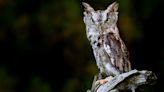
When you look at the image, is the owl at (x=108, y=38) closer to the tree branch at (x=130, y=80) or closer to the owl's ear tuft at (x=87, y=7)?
the owl's ear tuft at (x=87, y=7)

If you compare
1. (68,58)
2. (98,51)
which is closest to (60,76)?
(68,58)

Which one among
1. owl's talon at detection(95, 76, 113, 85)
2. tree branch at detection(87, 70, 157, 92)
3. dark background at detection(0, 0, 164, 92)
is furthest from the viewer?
dark background at detection(0, 0, 164, 92)

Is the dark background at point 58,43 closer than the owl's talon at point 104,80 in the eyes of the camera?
No

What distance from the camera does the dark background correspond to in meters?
6.32

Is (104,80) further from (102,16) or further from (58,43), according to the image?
(58,43)

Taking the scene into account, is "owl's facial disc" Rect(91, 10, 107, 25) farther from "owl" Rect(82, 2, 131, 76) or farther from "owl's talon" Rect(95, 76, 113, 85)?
"owl's talon" Rect(95, 76, 113, 85)

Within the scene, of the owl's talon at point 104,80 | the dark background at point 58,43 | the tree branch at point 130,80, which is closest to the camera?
the tree branch at point 130,80

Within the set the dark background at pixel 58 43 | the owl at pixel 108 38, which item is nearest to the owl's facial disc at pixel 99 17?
the owl at pixel 108 38

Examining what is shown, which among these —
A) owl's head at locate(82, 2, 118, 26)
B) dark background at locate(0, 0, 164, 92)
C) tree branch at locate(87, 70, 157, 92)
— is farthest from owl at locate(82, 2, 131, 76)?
dark background at locate(0, 0, 164, 92)

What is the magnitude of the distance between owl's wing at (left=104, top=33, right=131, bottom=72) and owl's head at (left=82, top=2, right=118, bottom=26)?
54mm

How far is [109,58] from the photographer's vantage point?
3344 millimetres

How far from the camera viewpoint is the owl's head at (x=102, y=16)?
Answer: 3291 millimetres

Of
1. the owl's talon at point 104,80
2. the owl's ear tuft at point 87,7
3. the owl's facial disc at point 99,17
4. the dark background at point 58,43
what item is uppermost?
the dark background at point 58,43

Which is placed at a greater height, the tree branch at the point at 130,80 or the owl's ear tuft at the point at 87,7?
the owl's ear tuft at the point at 87,7
